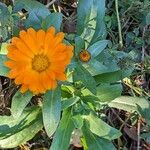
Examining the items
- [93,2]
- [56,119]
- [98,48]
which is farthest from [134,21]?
[56,119]

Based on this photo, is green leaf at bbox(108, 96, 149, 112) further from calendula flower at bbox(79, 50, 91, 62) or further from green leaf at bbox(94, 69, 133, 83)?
calendula flower at bbox(79, 50, 91, 62)

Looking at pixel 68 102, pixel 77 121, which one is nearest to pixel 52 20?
pixel 68 102

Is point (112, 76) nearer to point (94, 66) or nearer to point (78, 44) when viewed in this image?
point (94, 66)

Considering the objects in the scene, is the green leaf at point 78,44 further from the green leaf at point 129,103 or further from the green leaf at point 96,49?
the green leaf at point 129,103

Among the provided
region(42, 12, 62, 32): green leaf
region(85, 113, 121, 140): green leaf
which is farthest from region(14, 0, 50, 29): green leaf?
region(85, 113, 121, 140): green leaf

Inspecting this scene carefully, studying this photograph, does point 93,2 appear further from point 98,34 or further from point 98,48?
point 98,48
